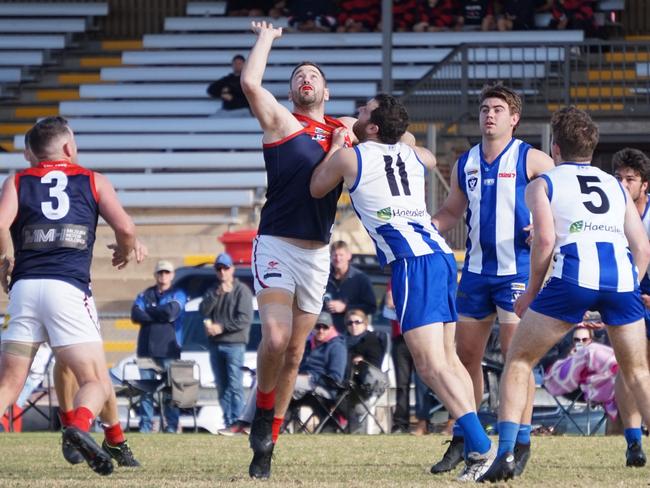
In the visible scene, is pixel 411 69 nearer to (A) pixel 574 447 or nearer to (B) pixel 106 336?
(B) pixel 106 336

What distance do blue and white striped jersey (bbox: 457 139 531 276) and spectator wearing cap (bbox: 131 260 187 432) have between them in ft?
19.8

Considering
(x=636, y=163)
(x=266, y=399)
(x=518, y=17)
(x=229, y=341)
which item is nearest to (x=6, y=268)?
(x=266, y=399)

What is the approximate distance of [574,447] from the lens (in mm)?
9969

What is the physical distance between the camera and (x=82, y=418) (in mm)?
7117

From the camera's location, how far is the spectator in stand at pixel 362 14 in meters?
24.2

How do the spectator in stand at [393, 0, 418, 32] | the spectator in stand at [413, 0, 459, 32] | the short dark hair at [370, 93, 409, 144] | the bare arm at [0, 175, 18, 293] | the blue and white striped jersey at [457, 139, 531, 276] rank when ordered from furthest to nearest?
the spectator in stand at [393, 0, 418, 32] → the spectator in stand at [413, 0, 459, 32] → the blue and white striped jersey at [457, 139, 531, 276] → the short dark hair at [370, 93, 409, 144] → the bare arm at [0, 175, 18, 293]

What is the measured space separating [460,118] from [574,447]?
8.46m

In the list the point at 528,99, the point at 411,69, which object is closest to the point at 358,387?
the point at 528,99

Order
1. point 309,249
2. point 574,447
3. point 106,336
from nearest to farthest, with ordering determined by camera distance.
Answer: point 309,249
point 574,447
point 106,336

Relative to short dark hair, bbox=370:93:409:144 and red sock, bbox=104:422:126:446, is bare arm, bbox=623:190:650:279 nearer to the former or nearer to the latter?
short dark hair, bbox=370:93:409:144

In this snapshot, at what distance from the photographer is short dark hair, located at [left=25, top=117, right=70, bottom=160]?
293 inches

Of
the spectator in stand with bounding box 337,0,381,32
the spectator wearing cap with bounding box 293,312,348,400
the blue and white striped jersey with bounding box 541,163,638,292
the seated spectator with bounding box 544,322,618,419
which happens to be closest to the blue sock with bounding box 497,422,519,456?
the blue and white striped jersey with bounding box 541,163,638,292

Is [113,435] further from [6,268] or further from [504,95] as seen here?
[504,95]

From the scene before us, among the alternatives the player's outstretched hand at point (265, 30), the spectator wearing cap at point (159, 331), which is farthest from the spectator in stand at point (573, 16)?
the player's outstretched hand at point (265, 30)
